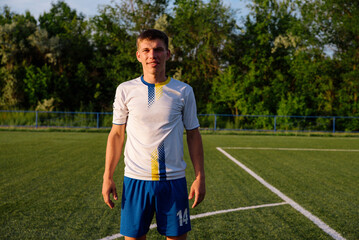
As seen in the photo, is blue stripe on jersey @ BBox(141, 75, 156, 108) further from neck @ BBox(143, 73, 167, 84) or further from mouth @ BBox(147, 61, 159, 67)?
mouth @ BBox(147, 61, 159, 67)

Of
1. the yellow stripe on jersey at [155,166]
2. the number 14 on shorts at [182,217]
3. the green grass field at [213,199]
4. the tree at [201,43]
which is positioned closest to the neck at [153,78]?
the yellow stripe on jersey at [155,166]

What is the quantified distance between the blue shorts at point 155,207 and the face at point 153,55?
2.59 ft

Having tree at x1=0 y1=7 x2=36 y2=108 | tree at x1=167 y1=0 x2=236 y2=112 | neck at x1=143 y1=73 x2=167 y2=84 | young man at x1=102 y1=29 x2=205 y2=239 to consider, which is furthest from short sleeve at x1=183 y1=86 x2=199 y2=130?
tree at x1=0 y1=7 x2=36 y2=108

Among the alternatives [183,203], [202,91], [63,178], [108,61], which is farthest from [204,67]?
[183,203]

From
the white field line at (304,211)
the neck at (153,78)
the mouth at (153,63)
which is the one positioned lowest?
the white field line at (304,211)

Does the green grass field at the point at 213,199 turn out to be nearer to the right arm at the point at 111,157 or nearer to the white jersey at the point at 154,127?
the right arm at the point at 111,157

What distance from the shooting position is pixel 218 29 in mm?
31062

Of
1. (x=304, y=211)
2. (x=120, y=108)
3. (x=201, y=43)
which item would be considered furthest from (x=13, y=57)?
(x=120, y=108)

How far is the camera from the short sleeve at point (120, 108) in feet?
8.29

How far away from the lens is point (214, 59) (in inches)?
1216

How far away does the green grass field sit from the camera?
4211mm

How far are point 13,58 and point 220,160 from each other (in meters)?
26.2

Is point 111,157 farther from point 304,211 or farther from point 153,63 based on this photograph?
point 304,211

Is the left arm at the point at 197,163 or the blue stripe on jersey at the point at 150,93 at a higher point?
the blue stripe on jersey at the point at 150,93
